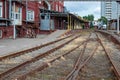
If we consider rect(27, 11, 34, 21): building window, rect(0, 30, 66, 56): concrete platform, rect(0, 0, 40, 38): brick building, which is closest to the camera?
rect(0, 30, 66, 56): concrete platform

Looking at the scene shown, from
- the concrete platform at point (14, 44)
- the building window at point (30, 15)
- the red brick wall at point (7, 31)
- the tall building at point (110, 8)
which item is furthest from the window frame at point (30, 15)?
the tall building at point (110, 8)

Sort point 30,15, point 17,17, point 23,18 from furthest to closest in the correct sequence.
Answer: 1. point 30,15
2. point 23,18
3. point 17,17

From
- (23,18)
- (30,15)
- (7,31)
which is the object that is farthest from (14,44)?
(30,15)

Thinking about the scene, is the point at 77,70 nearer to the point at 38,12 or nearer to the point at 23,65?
the point at 23,65

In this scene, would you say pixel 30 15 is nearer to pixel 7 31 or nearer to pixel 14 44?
pixel 7 31

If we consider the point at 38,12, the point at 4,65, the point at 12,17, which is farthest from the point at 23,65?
the point at 38,12

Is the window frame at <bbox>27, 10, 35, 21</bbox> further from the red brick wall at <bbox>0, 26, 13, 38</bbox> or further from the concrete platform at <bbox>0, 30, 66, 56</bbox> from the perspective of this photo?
the concrete platform at <bbox>0, 30, 66, 56</bbox>

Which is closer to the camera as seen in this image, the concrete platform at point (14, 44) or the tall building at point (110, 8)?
the concrete platform at point (14, 44)

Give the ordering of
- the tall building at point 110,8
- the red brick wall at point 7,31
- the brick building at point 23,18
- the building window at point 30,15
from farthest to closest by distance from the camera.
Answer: the tall building at point 110,8 < the building window at point 30,15 < the brick building at point 23,18 < the red brick wall at point 7,31

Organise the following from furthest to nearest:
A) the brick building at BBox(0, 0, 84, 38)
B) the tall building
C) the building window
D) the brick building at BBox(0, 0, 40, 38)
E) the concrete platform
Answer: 1. the tall building
2. the building window
3. the brick building at BBox(0, 0, 84, 38)
4. the brick building at BBox(0, 0, 40, 38)
5. the concrete platform

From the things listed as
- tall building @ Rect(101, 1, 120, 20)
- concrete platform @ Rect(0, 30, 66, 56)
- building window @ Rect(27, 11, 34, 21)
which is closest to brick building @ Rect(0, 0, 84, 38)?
building window @ Rect(27, 11, 34, 21)

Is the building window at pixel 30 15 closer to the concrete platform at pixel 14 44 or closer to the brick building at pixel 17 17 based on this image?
the brick building at pixel 17 17

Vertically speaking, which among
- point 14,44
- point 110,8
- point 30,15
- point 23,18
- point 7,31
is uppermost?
point 110,8

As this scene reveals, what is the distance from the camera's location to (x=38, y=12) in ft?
175
